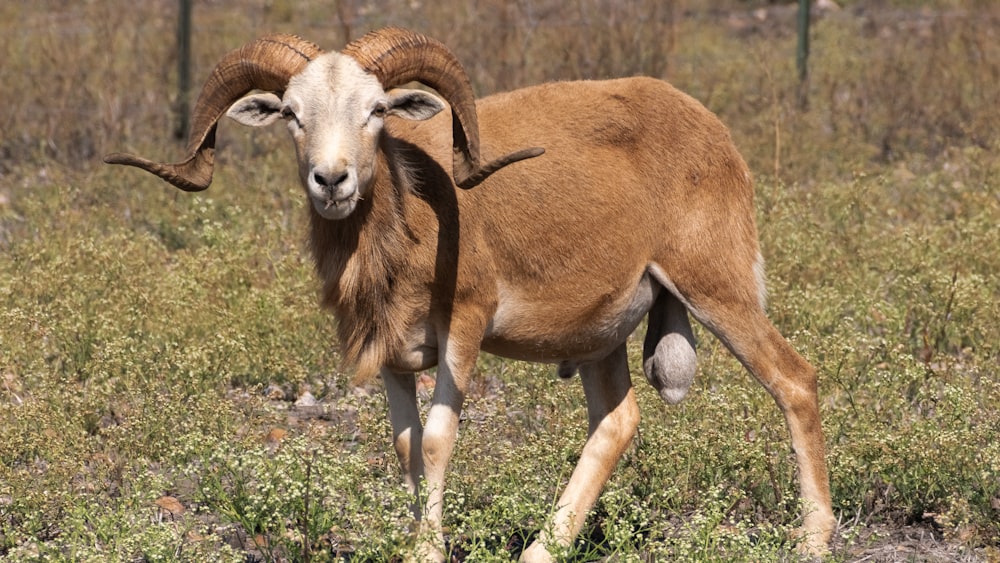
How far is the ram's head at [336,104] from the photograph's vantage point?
564cm

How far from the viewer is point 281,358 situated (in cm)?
855

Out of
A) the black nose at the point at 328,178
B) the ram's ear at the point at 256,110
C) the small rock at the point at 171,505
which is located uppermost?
the ram's ear at the point at 256,110

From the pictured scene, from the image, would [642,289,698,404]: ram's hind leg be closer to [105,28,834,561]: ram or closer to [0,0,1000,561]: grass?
[105,28,834,561]: ram

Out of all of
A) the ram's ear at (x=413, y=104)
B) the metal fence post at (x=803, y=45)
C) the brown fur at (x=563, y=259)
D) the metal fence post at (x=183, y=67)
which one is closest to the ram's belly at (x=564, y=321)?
the brown fur at (x=563, y=259)

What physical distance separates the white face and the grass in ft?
3.45

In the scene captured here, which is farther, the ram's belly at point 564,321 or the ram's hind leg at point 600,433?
the ram's hind leg at point 600,433

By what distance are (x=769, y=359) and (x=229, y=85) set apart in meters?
2.80

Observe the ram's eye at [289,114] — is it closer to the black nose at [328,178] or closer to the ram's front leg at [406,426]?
the black nose at [328,178]

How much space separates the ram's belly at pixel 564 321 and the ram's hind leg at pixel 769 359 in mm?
294

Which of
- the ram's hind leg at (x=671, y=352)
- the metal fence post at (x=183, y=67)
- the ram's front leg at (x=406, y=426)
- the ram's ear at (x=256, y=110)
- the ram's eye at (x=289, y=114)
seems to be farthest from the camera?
the metal fence post at (x=183, y=67)

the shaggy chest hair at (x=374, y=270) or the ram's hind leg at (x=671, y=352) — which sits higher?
the shaggy chest hair at (x=374, y=270)

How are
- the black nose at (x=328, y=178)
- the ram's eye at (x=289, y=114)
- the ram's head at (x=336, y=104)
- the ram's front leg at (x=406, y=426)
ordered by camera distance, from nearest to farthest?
the black nose at (x=328, y=178) < the ram's head at (x=336, y=104) < the ram's eye at (x=289, y=114) < the ram's front leg at (x=406, y=426)

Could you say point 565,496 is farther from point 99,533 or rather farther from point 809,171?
point 809,171

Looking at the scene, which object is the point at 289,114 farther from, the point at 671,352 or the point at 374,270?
the point at 671,352
